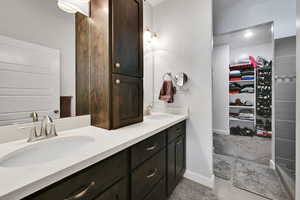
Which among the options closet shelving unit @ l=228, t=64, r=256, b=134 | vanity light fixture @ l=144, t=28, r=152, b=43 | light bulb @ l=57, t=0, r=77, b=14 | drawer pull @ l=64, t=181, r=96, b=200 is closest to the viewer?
drawer pull @ l=64, t=181, r=96, b=200

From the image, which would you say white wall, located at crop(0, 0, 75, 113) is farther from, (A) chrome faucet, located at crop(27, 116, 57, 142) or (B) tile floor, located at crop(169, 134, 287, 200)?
(B) tile floor, located at crop(169, 134, 287, 200)

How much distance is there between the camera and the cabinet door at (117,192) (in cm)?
65

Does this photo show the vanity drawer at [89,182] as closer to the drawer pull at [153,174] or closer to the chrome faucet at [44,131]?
the drawer pull at [153,174]

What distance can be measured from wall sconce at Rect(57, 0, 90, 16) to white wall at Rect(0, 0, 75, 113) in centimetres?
3

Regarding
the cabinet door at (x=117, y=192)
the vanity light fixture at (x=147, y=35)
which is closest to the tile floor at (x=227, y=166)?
the cabinet door at (x=117, y=192)

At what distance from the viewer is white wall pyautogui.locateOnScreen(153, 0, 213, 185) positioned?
1582mm

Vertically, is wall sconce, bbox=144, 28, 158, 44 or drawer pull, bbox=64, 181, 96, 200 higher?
wall sconce, bbox=144, 28, 158, 44

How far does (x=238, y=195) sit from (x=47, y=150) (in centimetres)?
193

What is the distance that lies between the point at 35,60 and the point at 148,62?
4.71 ft

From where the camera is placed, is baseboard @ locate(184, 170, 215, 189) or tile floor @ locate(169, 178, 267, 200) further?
baseboard @ locate(184, 170, 215, 189)

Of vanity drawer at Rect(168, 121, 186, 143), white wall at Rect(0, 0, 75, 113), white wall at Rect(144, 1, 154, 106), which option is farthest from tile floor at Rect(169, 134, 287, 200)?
white wall at Rect(0, 0, 75, 113)

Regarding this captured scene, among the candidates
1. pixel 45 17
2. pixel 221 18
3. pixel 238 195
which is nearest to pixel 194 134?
pixel 238 195

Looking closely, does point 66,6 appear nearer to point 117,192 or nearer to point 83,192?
point 83,192

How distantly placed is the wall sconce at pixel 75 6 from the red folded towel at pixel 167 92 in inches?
48.2
